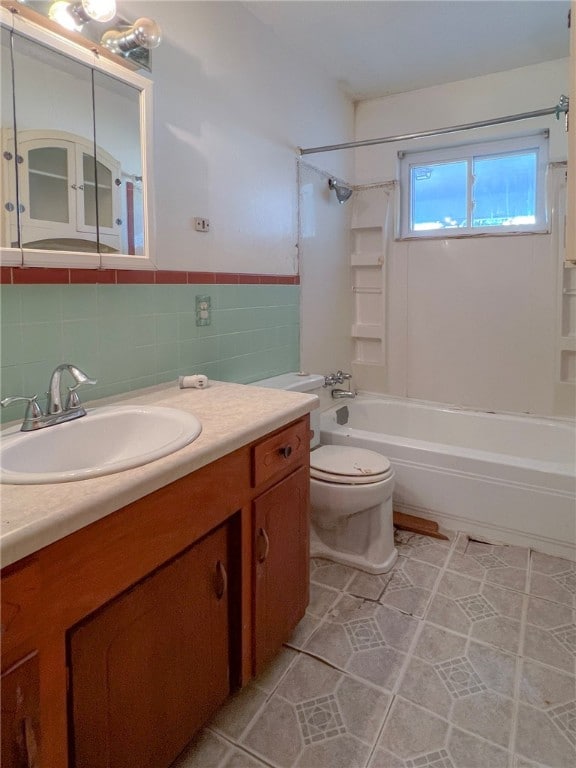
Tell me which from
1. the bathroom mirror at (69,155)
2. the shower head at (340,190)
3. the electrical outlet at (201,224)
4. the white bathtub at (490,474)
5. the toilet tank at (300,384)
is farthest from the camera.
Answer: the shower head at (340,190)

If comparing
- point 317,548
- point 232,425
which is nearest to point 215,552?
point 232,425

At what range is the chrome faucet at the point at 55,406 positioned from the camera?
1162 mm

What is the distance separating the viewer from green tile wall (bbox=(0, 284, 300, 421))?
125 centimetres

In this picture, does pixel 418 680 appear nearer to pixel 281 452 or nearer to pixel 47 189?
pixel 281 452

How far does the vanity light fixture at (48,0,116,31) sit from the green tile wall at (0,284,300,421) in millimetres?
669

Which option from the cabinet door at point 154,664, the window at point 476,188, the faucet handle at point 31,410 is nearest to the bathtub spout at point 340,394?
the window at point 476,188

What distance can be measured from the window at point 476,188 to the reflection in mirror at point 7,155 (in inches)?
93.5

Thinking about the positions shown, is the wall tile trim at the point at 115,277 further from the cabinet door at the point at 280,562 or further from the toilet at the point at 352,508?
the cabinet door at the point at 280,562

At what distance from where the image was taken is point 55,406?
124 centimetres

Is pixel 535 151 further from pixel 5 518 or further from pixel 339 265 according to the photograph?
pixel 5 518

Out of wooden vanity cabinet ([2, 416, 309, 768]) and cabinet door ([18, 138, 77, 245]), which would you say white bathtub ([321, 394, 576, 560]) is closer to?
wooden vanity cabinet ([2, 416, 309, 768])

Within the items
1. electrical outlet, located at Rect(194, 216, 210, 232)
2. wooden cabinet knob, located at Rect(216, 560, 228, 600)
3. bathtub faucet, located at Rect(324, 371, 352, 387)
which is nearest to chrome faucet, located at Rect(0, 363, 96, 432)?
wooden cabinet knob, located at Rect(216, 560, 228, 600)

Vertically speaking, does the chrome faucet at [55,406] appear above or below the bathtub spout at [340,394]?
above

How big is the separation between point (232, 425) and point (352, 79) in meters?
2.45
